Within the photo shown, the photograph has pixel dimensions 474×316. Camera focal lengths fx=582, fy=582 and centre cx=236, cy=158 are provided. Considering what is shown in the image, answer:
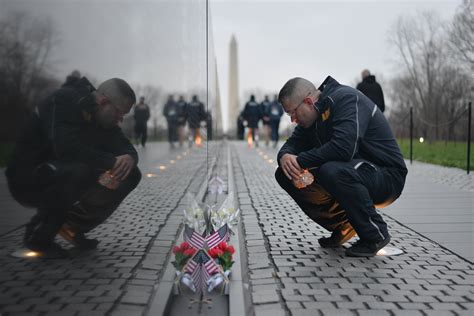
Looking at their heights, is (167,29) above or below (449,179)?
above

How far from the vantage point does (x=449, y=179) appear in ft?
36.7

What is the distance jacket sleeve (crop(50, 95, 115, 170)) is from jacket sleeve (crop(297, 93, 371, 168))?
8.10ft

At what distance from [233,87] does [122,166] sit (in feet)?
234

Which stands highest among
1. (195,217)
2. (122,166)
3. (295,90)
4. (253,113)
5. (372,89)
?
(372,89)

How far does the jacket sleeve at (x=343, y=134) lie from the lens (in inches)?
172

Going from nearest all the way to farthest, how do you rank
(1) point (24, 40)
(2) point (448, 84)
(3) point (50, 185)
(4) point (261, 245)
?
1. (1) point (24, 40)
2. (3) point (50, 185)
3. (4) point (261, 245)
4. (2) point (448, 84)

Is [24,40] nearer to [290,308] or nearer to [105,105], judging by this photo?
[105,105]

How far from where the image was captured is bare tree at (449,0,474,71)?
2116cm

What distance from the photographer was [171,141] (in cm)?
498

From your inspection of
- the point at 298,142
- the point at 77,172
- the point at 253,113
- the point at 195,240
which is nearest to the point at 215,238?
the point at 195,240

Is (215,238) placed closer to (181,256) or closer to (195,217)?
(181,256)

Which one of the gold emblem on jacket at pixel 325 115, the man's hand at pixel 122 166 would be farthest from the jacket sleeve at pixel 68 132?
the gold emblem on jacket at pixel 325 115

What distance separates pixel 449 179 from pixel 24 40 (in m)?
10.7

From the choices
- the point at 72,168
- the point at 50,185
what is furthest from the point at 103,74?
the point at 50,185
